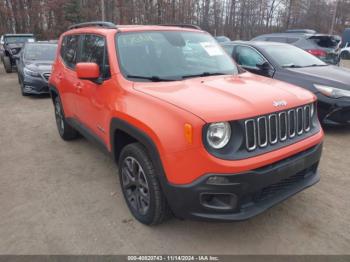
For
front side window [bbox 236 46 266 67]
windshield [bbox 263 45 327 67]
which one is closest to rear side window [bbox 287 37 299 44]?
windshield [bbox 263 45 327 67]

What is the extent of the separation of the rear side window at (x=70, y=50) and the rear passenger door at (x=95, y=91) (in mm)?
252

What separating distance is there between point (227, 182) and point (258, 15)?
49.1 m

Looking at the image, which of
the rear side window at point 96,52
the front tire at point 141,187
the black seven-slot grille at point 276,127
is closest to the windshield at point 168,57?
the rear side window at point 96,52

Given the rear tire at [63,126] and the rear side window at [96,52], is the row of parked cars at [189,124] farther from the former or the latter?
the rear tire at [63,126]

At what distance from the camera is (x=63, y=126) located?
5363 millimetres

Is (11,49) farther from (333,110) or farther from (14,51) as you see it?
(333,110)

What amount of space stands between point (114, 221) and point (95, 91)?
1454mm

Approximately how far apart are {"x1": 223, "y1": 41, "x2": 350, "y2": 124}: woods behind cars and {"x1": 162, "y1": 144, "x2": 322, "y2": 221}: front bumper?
10.1 ft

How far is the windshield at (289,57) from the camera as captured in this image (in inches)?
241

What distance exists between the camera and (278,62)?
238 inches

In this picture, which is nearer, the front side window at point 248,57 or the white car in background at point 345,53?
the front side window at point 248,57

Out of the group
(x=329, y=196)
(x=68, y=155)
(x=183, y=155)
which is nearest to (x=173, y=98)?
(x=183, y=155)

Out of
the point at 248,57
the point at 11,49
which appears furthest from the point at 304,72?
the point at 11,49

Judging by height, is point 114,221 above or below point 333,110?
below
